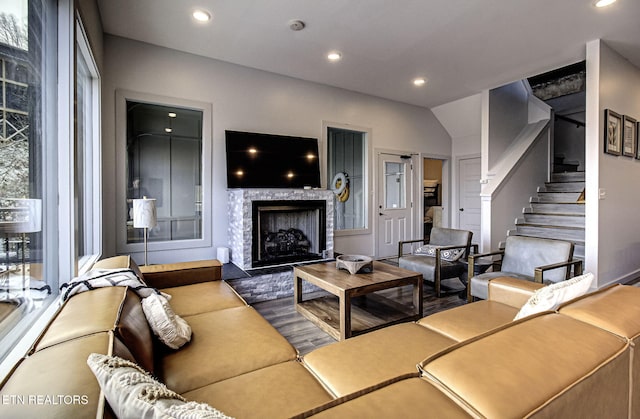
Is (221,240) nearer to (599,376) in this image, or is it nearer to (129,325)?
(129,325)

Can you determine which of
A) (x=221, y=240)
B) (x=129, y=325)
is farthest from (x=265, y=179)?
(x=129, y=325)

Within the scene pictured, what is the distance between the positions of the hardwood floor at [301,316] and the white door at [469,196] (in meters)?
2.88

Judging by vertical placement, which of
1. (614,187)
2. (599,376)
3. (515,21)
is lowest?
(599,376)

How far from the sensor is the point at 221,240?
164 inches

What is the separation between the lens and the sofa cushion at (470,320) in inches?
66.9

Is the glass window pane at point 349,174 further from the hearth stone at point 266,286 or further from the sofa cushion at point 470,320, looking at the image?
the sofa cushion at point 470,320

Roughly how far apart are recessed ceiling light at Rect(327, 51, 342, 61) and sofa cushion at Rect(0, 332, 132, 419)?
3.88m

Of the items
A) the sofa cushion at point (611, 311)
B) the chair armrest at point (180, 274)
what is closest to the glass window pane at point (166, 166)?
the chair armrest at point (180, 274)

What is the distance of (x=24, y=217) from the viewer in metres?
1.47

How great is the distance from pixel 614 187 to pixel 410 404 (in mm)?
4829

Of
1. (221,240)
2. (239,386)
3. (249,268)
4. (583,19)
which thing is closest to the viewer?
(239,386)

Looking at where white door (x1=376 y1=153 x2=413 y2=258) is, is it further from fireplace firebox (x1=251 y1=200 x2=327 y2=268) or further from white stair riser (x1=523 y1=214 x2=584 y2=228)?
white stair riser (x1=523 y1=214 x2=584 y2=228)

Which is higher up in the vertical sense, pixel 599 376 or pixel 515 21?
pixel 515 21

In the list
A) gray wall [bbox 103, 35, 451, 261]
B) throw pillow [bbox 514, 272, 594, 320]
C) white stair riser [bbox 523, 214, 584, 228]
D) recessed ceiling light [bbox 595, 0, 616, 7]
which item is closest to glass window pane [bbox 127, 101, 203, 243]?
gray wall [bbox 103, 35, 451, 261]
